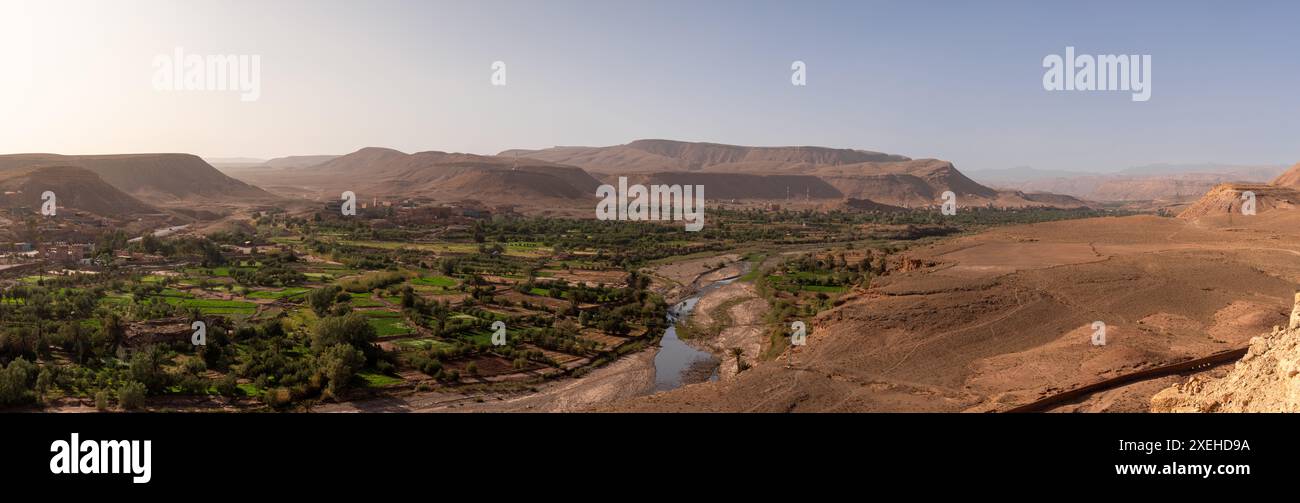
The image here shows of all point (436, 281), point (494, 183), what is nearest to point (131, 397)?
point (436, 281)

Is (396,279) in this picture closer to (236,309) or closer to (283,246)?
(236,309)

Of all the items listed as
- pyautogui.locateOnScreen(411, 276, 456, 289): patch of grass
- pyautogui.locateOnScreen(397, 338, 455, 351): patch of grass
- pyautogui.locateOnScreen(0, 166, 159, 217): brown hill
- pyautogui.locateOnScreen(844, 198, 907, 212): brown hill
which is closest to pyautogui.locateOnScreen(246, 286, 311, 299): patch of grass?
pyautogui.locateOnScreen(411, 276, 456, 289): patch of grass

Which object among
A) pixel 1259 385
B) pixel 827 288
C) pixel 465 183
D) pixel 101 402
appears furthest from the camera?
pixel 465 183

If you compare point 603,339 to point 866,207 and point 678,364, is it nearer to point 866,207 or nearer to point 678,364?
point 678,364

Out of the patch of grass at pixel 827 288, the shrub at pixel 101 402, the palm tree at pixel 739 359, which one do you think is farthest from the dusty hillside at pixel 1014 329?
Result: the shrub at pixel 101 402

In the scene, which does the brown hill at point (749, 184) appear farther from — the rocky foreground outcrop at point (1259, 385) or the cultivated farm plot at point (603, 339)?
the rocky foreground outcrop at point (1259, 385)
